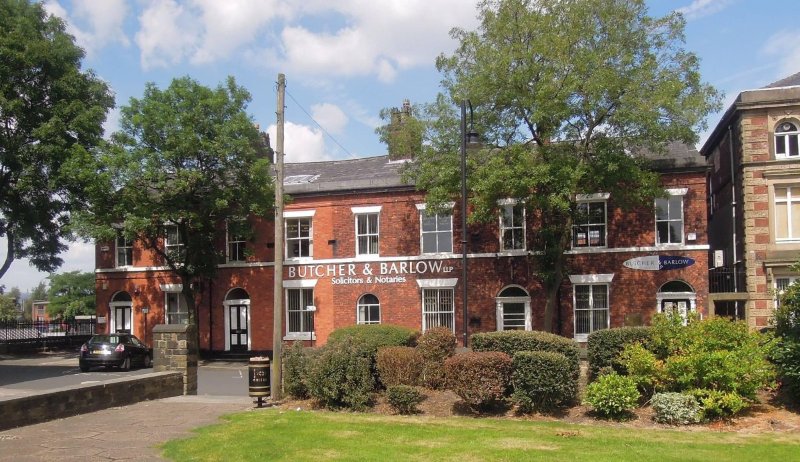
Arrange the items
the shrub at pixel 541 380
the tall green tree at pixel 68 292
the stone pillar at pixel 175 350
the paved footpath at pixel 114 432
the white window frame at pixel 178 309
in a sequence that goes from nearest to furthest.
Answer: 1. the paved footpath at pixel 114 432
2. the shrub at pixel 541 380
3. the stone pillar at pixel 175 350
4. the white window frame at pixel 178 309
5. the tall green tree at pixel 68 292

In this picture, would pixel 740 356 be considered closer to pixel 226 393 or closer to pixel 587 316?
pixel 226 393

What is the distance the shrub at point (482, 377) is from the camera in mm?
12086

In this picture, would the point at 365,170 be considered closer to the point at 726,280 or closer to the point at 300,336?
the point at 300,336

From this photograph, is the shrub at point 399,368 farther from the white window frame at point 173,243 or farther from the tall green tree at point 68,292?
the tall green tree at point 68,292

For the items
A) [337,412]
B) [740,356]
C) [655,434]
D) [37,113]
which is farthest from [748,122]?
[37,113]

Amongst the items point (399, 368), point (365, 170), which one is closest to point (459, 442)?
point (399, 368)

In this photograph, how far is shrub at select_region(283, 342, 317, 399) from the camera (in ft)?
46.6

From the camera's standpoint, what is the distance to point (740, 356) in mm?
11781

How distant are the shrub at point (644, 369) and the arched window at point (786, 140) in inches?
587

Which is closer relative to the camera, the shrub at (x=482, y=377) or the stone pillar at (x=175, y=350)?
the shrub at (x=482, y=377)

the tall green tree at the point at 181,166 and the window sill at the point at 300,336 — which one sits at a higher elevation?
the tall green tree at the point at 181,166

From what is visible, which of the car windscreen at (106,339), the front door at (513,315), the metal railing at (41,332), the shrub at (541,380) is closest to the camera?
the shrub at (541,380)

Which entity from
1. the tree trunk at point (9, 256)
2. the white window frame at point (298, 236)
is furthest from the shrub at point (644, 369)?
the tree trunk at point (9, 256)

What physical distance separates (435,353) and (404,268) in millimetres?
13873
